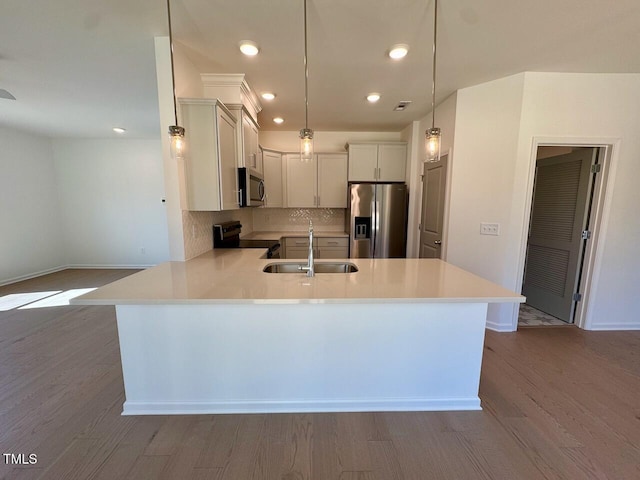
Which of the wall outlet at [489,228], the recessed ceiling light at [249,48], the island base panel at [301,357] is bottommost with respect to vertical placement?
the island base panel at [301,357]

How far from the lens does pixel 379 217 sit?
394 cm

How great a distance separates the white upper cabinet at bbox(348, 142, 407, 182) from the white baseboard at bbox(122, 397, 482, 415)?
320 centimetres

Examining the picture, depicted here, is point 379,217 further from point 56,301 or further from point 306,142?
point 56,301

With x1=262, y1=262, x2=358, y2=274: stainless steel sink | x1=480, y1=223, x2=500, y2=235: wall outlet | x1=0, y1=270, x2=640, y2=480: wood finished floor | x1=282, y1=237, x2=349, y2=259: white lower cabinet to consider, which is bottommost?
x1=0, y1=270, x2=640, y2=480: wood finished floor

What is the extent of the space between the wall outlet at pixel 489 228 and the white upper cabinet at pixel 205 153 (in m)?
2.68

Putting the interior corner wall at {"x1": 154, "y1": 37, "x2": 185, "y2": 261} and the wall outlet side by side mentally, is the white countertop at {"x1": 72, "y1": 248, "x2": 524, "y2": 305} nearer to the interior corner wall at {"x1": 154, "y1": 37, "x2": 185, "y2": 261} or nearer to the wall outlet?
the interior corner wall at {"x1": 154, "y1": 37, "x2": 185, "y2": 261}

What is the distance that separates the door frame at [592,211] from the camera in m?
2.58

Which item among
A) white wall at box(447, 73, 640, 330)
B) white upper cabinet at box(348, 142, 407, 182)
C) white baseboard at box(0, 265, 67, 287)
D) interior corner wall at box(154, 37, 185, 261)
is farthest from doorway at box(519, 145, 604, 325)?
white baseboard at box(0, 265, 67, 287)

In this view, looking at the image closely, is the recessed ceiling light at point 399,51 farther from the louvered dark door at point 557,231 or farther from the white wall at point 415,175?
the louvered dark door at point 557,231

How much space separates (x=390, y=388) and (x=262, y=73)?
114 inches

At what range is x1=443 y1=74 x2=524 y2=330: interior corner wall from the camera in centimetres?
262

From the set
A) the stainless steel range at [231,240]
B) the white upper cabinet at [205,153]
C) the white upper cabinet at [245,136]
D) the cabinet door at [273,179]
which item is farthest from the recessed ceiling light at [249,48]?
the cabinet door at [273,179]

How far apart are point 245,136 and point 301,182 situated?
157cm

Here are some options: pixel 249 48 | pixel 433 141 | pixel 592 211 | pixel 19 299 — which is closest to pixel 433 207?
pixel 592 211
